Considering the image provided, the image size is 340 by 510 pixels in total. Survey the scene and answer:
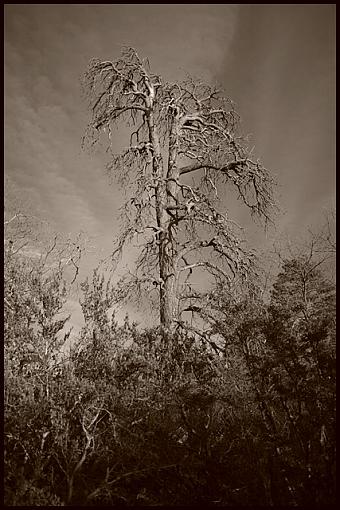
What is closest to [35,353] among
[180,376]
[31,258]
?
[180,376]

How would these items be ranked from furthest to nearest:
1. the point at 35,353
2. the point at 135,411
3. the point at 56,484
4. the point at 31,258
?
the point at 31,258 → the point at 35,353 → the point at 135,411 → the point at 56,484

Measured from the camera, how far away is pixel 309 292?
22.8m

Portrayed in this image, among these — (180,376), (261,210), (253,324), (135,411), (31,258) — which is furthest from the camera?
(261,210)

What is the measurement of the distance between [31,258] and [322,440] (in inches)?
352

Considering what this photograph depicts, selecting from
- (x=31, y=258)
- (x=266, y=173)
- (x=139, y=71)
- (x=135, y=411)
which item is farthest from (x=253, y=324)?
(x=139, y=71)

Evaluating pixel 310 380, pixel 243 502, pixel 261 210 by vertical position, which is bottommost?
pixel 243 502

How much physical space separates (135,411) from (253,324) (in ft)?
11.5

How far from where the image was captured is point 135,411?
6324mm

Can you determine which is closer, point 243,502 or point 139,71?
point 243,502

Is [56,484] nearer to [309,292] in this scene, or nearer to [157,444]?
[157,444]

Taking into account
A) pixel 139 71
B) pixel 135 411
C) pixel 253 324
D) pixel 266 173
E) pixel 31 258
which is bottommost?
pixel 135 411

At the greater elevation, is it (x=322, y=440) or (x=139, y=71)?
(x=139, y=71)

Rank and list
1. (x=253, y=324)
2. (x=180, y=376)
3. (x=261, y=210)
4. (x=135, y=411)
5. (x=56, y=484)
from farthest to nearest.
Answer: (x=261, y=210)
(x=253, y=324)
(x=180, y=376)
(x=135, y=411)
(x=56, y=484)

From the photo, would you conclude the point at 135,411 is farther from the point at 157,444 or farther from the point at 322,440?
the point at 322,440
